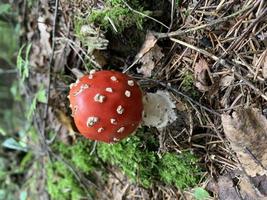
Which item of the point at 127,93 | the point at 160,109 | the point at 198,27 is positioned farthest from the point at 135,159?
the point at 198,27

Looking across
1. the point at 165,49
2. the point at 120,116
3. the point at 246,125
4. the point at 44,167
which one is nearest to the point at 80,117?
the point at 120,116

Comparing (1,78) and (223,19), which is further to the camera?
(1,78)

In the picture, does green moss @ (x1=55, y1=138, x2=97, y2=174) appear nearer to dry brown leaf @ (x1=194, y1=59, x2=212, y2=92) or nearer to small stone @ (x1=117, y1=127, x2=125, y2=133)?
small stone @ (x1=117, y1=127, x2=125, y2=133)

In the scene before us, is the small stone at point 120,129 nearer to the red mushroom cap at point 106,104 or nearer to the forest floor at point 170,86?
the red mushroom cap at point 106,104

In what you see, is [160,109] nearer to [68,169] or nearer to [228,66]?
[228,66]

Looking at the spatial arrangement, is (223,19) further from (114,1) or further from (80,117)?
(80,117)
